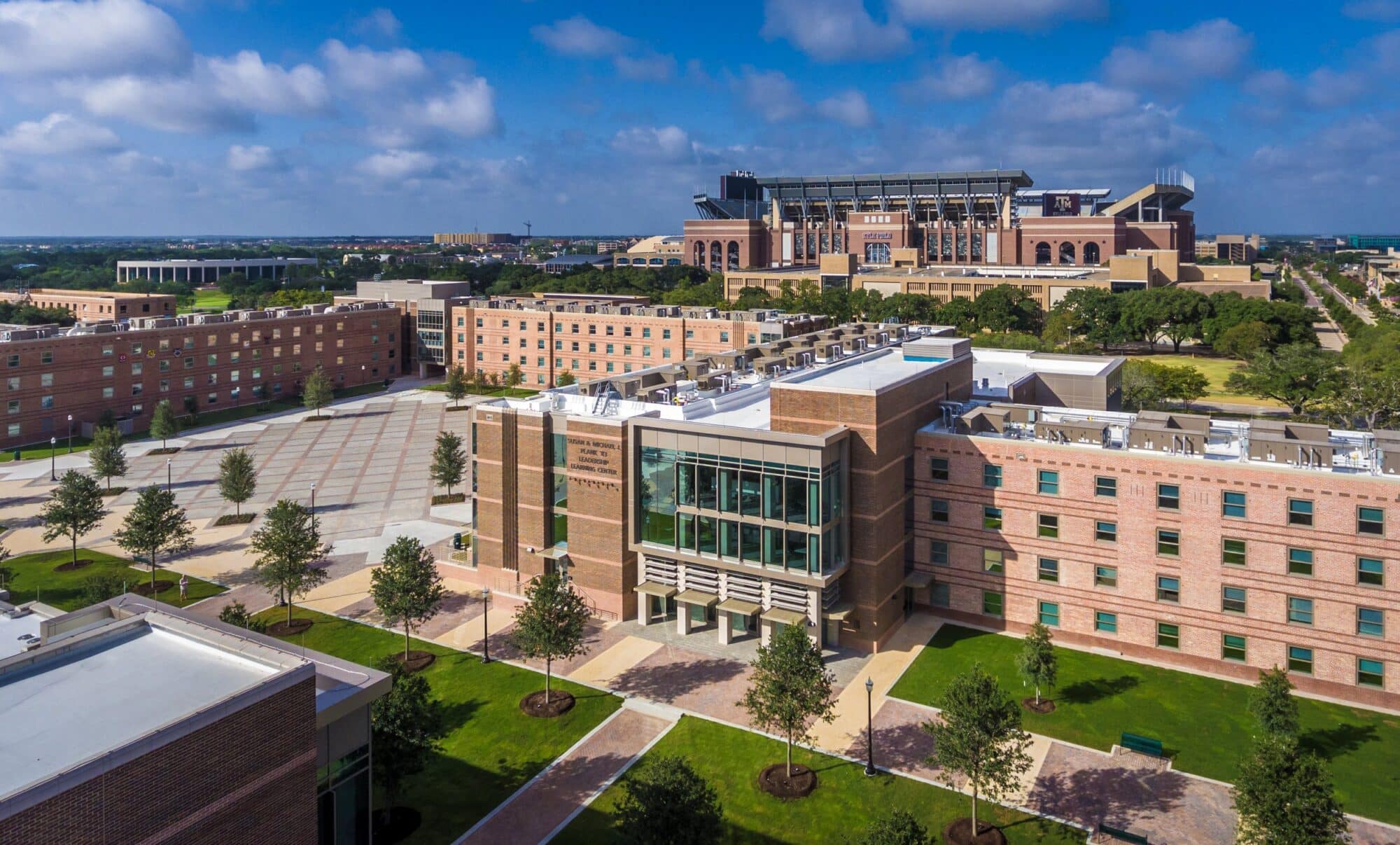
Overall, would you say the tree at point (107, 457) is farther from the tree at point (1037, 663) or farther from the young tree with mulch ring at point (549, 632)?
the tree at point (1037, 663)

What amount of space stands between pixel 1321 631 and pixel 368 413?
264ft

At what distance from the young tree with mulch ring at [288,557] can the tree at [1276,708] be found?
36872 millimetres

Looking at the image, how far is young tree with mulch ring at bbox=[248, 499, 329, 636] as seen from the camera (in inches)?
1635

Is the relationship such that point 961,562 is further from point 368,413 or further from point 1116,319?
point 1116,319

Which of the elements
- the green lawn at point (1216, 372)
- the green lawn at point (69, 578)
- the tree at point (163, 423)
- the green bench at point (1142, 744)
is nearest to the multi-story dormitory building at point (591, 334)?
the tree at point (163, 423)

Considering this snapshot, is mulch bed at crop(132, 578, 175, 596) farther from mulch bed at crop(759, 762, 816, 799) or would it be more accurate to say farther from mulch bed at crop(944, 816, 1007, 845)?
mulch bed at crop(944, 816, 1007, 845)

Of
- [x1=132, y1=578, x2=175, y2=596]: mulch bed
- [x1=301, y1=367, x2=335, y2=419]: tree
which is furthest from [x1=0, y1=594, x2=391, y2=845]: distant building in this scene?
[x1=301, y1=367, x2=335, y2=419]: tree

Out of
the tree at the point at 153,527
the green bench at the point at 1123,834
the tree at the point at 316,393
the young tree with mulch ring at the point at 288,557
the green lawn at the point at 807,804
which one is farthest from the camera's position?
the tree at the point at 316,393

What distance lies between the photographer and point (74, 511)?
4825cm

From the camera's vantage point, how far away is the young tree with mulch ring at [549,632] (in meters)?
34.1

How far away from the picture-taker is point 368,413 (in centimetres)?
9225

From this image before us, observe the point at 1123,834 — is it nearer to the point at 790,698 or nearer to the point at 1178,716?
the point at 1178,716

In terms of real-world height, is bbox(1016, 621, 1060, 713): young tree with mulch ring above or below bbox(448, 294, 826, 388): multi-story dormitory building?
below

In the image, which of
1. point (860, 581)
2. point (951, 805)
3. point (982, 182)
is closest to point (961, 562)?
point (860, 581)
